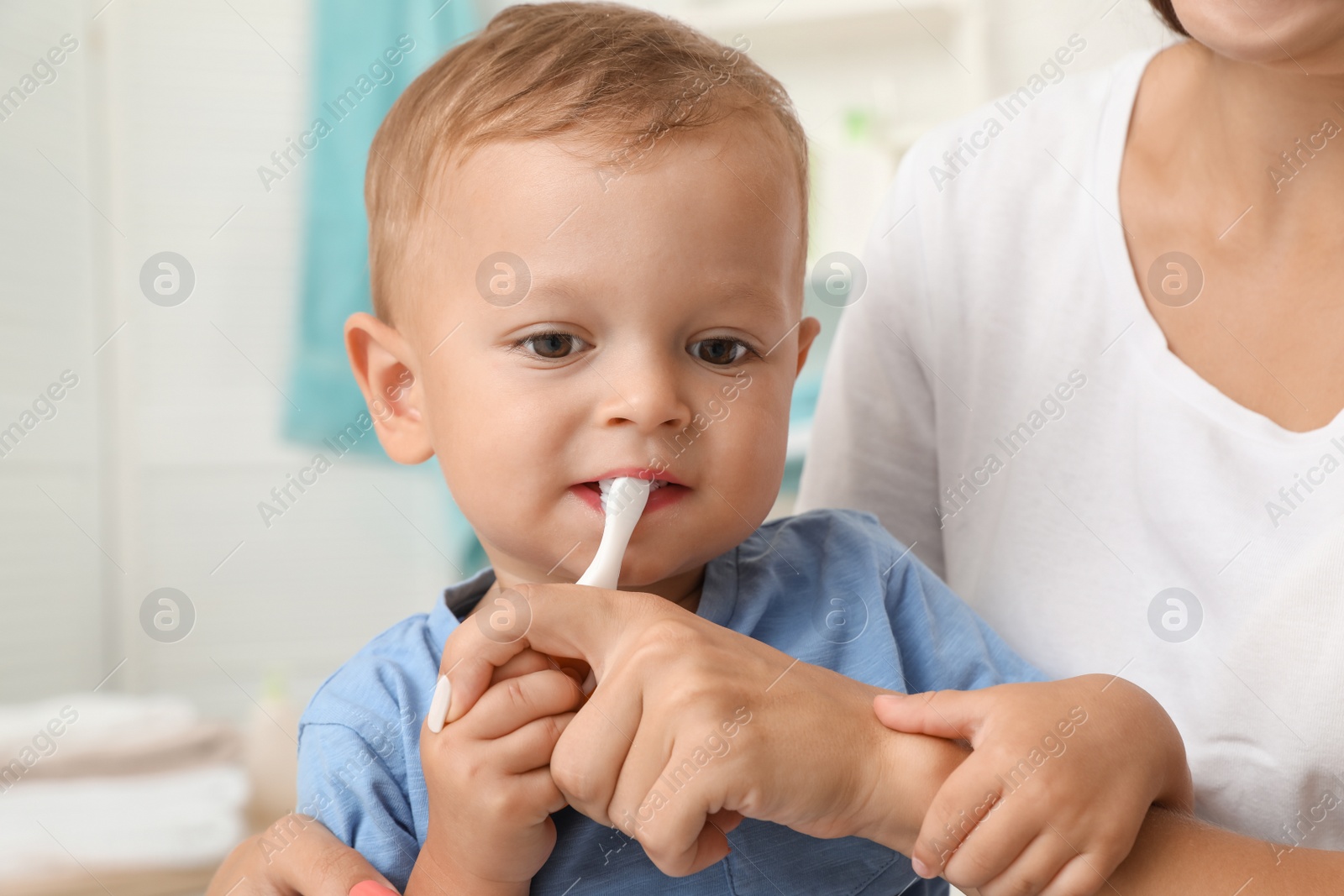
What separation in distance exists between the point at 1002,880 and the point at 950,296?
526 millimetres

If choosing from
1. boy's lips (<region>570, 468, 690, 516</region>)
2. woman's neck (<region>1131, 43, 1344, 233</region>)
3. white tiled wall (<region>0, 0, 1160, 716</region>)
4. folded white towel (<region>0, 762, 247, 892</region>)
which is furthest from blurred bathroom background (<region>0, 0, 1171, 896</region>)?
boy's lips (<region>570, 468, 690, 516</region>)

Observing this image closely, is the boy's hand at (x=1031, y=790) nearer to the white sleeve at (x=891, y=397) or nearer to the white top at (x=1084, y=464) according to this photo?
the white top at (x=1084, y=464)

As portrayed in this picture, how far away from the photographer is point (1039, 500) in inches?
33.5

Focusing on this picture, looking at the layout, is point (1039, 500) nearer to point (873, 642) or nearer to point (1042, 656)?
point (1042, 656)

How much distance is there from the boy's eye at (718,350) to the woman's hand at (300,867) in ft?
1.19

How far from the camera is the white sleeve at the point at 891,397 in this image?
3.09 feet

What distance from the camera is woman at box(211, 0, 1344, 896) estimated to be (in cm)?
68

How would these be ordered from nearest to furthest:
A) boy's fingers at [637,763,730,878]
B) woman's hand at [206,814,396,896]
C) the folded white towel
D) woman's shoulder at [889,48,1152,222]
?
1. boy's fingers at [637,763,730,878]
2. woman's hand at [206,814,396,896]
3. woman's shoulder at [889,48,1152,222]
4. the folded white towel

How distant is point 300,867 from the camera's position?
2.01 ft

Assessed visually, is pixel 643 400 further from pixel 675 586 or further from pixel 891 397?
pixel 891 397

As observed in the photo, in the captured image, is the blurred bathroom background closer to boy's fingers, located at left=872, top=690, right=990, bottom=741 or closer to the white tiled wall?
the white tiled wall

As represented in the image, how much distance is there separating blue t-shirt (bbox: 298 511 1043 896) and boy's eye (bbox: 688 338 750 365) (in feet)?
0.54

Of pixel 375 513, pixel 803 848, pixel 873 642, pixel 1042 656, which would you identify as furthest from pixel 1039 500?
pixel 375 513

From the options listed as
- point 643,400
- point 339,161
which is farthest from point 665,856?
point 339,161
